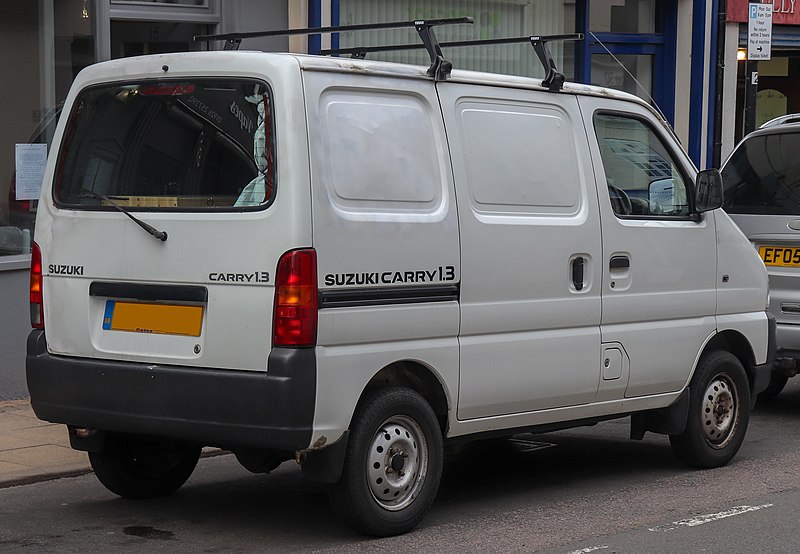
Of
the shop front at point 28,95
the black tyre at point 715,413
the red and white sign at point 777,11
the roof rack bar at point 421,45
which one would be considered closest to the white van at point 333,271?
the roof rack bar at point 421,45

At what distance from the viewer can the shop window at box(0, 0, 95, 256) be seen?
1080 cm

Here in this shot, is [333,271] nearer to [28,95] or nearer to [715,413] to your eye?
[715,413]

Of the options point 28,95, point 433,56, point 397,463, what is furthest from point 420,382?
point 28,95

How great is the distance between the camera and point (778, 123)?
10484 millimetres

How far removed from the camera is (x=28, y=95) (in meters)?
10.9

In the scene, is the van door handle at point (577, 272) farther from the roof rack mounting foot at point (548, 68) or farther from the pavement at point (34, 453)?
the pavement at point (34, 453)

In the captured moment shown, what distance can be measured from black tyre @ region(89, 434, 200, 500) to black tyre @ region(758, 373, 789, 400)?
5583mm

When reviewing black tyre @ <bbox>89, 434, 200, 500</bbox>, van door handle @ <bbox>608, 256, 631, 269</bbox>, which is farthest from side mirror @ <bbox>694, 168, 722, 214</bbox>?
black tyre @ <bbox>89, 434, 200, 500</bbox>

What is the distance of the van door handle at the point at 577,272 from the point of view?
7141 millimetres

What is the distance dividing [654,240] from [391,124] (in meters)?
1.99

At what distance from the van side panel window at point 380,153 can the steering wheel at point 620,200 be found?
133cm

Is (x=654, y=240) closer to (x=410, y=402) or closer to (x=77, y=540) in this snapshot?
(x=410, y=402)

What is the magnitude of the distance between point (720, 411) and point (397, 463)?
271 centimetres

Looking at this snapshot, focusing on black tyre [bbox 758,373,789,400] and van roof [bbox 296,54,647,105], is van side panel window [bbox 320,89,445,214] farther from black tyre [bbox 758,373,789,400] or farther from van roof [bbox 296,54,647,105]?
black tyre [bbox 758,373,789,400]
